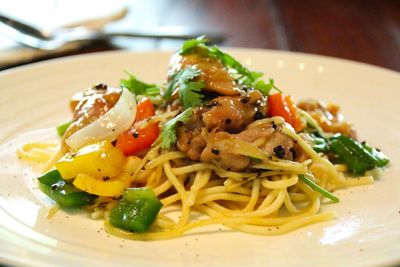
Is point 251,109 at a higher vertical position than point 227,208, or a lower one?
higher

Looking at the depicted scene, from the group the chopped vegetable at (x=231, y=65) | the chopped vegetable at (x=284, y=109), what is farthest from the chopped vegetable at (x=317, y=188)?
the chopped vegetable at (x=231, y=65)

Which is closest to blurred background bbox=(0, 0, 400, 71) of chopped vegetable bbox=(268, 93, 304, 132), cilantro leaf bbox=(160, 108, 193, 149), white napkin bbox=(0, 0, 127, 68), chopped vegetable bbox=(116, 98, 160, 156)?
white napkin bbox=(0, 0, 127, 68)

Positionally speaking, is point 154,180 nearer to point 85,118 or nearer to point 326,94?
point 85,118

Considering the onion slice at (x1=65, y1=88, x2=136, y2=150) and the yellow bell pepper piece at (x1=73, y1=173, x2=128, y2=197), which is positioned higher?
the onion slice at (x1=65, y1=88, x2=136, y2=150)

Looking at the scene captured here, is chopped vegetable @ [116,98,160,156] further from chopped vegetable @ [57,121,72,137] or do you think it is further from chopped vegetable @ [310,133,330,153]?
chopped vegetable @ [310,133,330,153]

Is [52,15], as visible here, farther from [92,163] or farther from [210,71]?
[92,163]

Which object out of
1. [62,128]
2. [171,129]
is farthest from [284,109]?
[62,128]

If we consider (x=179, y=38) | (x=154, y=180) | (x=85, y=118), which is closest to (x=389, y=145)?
(x=154, y=180)

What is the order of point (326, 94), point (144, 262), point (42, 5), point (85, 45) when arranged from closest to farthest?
point (144, 262), point (326, 94), point (85, 45), point (42, 5)
